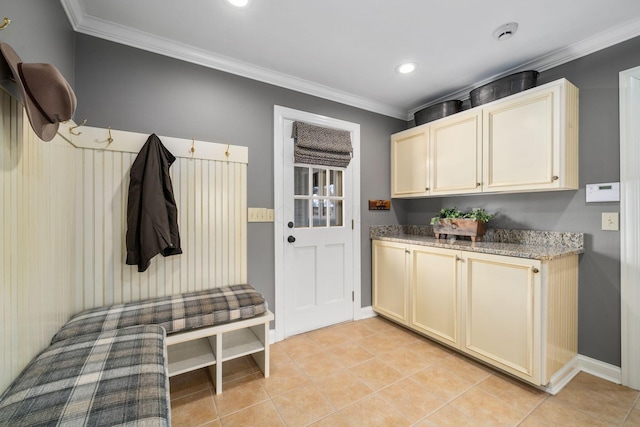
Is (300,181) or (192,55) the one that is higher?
(192,55)

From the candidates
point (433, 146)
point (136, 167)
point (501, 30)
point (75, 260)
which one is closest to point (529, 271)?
point (433, 146)

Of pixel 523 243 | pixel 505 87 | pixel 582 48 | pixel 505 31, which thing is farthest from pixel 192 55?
pixel 523 243

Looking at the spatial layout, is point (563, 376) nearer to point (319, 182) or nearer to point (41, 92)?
point (319, 182)

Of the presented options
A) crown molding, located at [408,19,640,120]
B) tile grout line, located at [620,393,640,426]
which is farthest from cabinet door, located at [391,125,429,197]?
tile grout line, located at [620,393,640,426]

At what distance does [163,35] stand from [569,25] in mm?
2746

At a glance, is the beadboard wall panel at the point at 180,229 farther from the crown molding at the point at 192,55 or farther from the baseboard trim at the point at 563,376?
the baseboard trim at the point at 563,376

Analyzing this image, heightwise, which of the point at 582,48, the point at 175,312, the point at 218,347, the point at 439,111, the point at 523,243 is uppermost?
the point at 582,48

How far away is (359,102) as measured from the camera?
287cm

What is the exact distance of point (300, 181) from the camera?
2555 mm

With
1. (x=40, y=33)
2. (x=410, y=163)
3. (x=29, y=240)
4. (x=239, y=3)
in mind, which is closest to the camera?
(x=29, y=240)

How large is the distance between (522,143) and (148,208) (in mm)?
2723

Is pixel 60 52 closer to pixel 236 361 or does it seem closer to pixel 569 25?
pixel 236 361

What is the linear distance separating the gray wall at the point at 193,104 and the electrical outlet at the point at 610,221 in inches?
87.8

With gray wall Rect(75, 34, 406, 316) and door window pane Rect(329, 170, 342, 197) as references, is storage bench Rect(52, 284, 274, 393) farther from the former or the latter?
door window pane Rect(329, 170, 342, 197)
